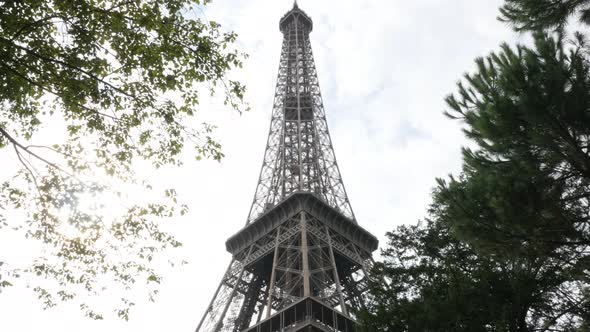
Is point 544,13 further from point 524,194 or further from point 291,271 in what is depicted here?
point 291,271

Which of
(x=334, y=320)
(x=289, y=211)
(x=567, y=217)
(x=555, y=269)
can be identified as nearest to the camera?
(x=567, y=217)

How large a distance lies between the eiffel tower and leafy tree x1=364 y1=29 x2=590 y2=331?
50.4 ft

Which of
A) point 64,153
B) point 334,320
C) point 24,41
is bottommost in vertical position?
point 64,153

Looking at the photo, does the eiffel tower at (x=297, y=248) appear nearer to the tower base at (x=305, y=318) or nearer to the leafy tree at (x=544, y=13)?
the tower base at (x=305, y=318)

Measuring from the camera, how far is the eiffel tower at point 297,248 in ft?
107

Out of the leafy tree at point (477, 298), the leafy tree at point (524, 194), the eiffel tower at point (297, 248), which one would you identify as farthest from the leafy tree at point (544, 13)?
the eiffel tower at point (297, 248)

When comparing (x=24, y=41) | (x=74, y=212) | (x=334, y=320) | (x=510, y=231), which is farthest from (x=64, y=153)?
(x=334, y=320)

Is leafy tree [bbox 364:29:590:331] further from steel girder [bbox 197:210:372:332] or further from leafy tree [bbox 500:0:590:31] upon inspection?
steel girder [bbox 197:210:372:332]

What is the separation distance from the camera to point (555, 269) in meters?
11.8

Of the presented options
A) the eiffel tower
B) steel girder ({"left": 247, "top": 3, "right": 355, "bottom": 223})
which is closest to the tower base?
the eiffel tower

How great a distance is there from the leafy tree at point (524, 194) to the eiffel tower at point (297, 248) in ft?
50.4

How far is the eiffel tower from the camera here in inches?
1287

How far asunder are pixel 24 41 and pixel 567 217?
11634 millimetres

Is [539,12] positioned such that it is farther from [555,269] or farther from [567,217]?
[555,269]
